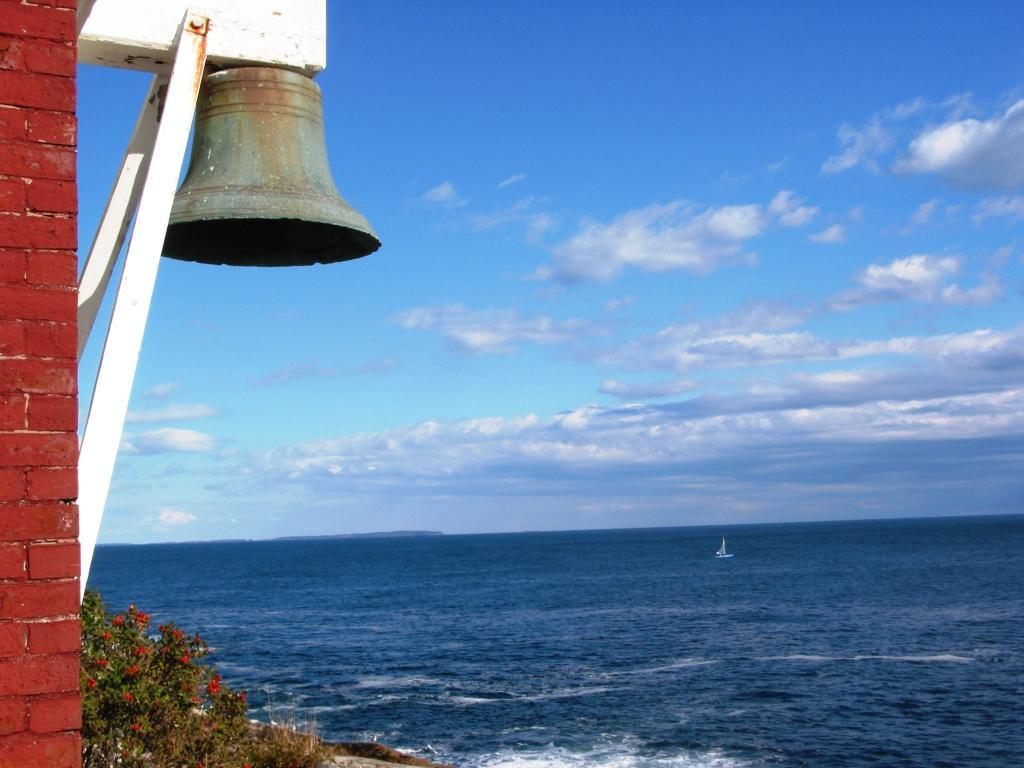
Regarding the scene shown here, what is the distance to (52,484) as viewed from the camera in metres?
2.46

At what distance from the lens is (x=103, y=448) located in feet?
9.58

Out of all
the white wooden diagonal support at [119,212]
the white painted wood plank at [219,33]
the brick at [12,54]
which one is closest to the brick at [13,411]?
the brick at [12,54]

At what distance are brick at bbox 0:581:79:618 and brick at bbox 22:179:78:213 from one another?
0.88 m

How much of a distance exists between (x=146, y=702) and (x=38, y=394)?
21.1 feet

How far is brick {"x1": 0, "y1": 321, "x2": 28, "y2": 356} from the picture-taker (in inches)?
96.0

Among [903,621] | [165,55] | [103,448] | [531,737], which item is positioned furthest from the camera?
[903,621]

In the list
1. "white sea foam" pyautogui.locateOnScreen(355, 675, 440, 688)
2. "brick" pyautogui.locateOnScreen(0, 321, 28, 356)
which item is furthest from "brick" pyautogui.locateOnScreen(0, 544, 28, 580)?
"white sea foam" pyautogui.locateOnScreen(355, 675, 440, 688)

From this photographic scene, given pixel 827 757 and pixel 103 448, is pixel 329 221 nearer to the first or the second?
pixel 103 448

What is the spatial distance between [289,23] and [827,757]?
22060mm

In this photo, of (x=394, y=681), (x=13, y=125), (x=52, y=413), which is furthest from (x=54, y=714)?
(x=394, y=681)

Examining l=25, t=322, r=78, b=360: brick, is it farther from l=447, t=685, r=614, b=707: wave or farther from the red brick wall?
l=447, t=685, r=614, b=707: wave

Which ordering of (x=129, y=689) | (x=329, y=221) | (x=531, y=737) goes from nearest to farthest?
(x=329, y=221), (x=129, y=689), (x=531, y=737)

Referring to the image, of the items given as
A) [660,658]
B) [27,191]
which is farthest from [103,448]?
[660,658]

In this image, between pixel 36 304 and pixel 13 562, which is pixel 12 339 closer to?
pixel 36 304
